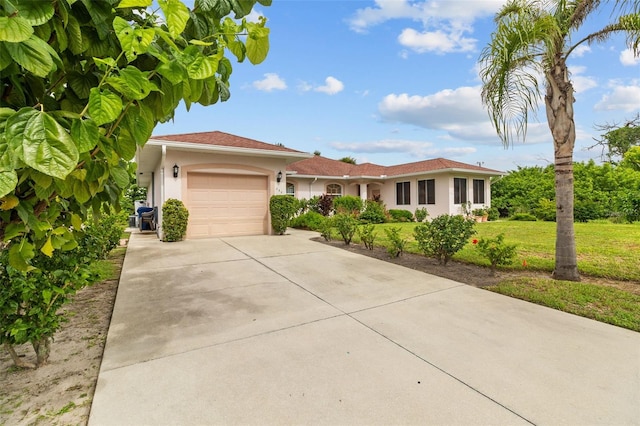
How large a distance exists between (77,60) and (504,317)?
4.54 meters

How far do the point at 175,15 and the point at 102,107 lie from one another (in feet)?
1.29

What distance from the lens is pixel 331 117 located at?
536 inches

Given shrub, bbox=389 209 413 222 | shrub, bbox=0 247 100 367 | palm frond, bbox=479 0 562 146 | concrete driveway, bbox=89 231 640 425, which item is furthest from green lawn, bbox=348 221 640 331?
shrub, bbox=389 209 413 222

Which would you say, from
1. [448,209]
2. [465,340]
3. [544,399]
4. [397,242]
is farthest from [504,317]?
[448,209]

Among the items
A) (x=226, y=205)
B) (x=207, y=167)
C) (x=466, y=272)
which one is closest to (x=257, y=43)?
(x=466, y=272)

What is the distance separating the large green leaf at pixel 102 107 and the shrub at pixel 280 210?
10.4 meters

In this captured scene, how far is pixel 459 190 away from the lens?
60.5 ft

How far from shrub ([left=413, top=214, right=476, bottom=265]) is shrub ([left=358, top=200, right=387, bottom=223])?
10569 millimetres

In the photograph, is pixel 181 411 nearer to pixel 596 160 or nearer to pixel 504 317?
pixel 504 317

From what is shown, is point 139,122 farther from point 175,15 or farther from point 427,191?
point 427,191

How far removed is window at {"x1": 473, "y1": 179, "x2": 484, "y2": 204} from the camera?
1922cm

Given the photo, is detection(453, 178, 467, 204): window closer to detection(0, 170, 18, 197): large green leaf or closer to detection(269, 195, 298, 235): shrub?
detection(269, 195, 298, 235): shrub

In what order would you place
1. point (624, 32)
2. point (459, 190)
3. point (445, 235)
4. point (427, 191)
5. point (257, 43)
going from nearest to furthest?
1. point (257, 43)
2. point (624, 32)
3. point (445, 235)
4. point (459, 190)
5. point (427, 191)

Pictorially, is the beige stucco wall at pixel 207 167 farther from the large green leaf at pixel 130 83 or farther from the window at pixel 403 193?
the window at pixel 403 193
